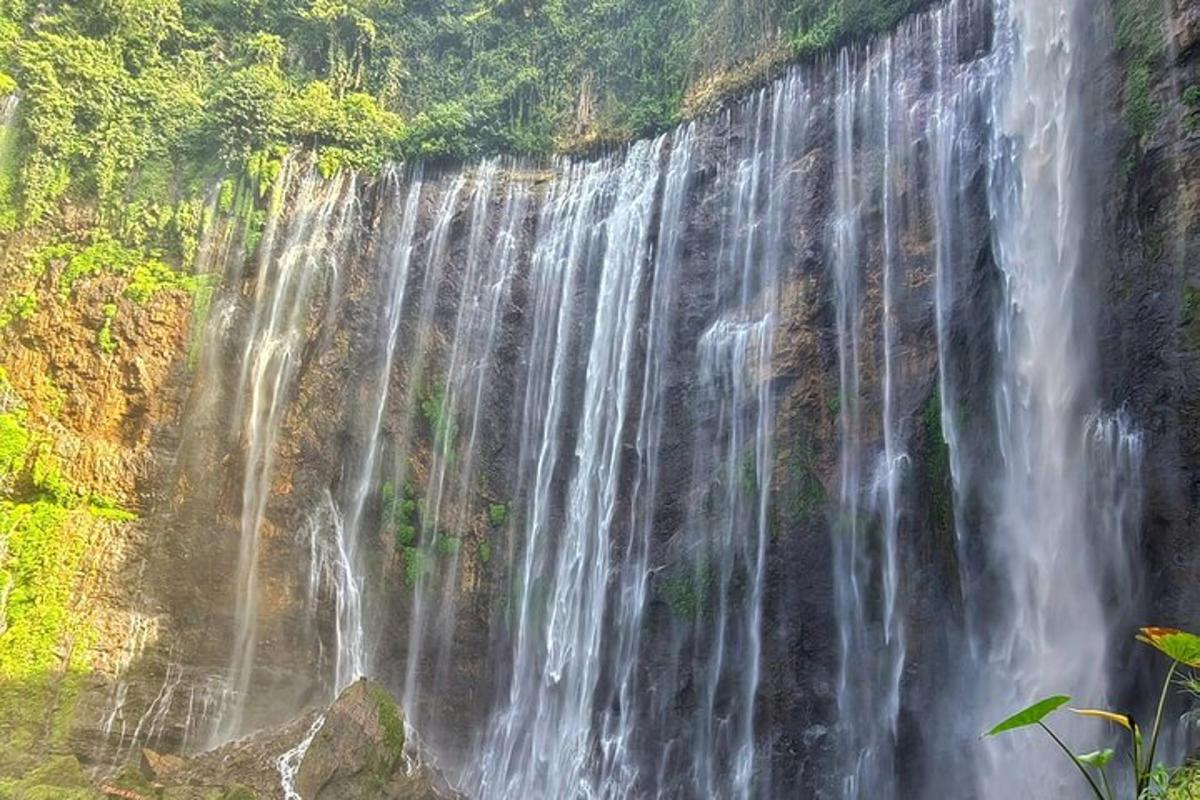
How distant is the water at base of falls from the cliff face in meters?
0.06

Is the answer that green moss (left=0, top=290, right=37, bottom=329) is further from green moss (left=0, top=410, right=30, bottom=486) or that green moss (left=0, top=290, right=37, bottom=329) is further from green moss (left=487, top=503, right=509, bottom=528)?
green moss (left=487, top=503, right=509, bottom=528)

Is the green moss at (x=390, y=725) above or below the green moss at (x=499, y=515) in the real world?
below

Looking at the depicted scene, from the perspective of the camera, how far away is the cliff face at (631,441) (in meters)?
11.3

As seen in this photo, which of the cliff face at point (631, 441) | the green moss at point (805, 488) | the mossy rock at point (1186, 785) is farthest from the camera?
the green moss at point (805, 488)

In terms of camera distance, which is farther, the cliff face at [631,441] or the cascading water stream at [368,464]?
the cascading water stream at [368,464]

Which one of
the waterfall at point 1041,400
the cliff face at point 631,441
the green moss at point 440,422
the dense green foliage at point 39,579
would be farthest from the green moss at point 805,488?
the dense green foliage at point 39,579

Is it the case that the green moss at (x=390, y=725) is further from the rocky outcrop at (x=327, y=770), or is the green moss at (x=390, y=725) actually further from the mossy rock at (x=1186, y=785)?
the mossy rock at (x=1186, y=785)

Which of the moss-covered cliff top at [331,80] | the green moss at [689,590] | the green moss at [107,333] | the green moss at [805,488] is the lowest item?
the green moss at [689,590]

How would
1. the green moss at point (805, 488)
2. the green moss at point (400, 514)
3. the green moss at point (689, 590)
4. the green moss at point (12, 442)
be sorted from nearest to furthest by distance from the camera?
the green moss at point (805, 488), the green moss at point (689, 590), the green moss at point (12, 442), the green moss at point (400, 514)

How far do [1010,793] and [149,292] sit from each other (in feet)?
55.3

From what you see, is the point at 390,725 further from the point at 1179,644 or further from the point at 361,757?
the point at 1179,644

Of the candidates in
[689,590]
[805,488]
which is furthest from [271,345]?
[805,488]

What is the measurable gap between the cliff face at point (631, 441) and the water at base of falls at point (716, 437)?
2.5 inches

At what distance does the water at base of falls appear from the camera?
37.4 feet
